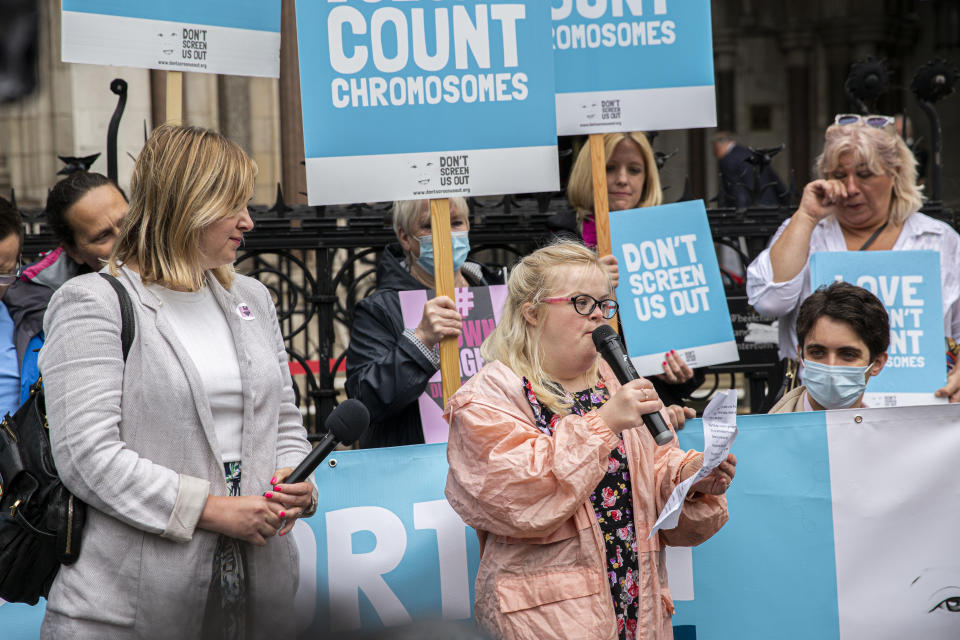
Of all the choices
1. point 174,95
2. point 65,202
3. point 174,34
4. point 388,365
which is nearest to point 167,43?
point 174,34

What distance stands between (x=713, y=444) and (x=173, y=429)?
4.27 feet

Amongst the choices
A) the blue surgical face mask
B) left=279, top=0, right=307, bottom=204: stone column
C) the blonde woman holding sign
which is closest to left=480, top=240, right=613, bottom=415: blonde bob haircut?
the blue surgical face mask

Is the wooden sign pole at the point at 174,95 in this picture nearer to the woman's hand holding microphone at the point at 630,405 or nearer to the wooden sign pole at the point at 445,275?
the wooden sign pole at the point at 445,275

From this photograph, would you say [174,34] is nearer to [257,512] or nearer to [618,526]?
[257,512]

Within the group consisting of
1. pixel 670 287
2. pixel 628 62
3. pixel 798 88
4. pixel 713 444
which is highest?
pixel 798 88

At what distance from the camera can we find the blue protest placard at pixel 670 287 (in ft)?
13.7

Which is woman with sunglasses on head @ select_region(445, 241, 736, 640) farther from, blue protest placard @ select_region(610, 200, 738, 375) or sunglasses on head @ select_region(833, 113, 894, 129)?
sunglasses on head @ select_region(833, 113, 894, 129)

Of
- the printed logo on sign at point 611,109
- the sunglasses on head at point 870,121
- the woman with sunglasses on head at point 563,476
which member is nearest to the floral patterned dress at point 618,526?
the woman with sunglasses on head at point 563,476

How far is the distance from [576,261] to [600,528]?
731 millimetres

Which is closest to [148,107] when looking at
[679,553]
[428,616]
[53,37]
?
[53,37]

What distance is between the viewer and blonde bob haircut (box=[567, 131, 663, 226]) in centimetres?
460

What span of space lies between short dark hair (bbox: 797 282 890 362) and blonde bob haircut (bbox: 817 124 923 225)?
0.83 metres

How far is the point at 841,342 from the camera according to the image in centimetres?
386

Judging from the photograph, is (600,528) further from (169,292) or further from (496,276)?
(496,276)
